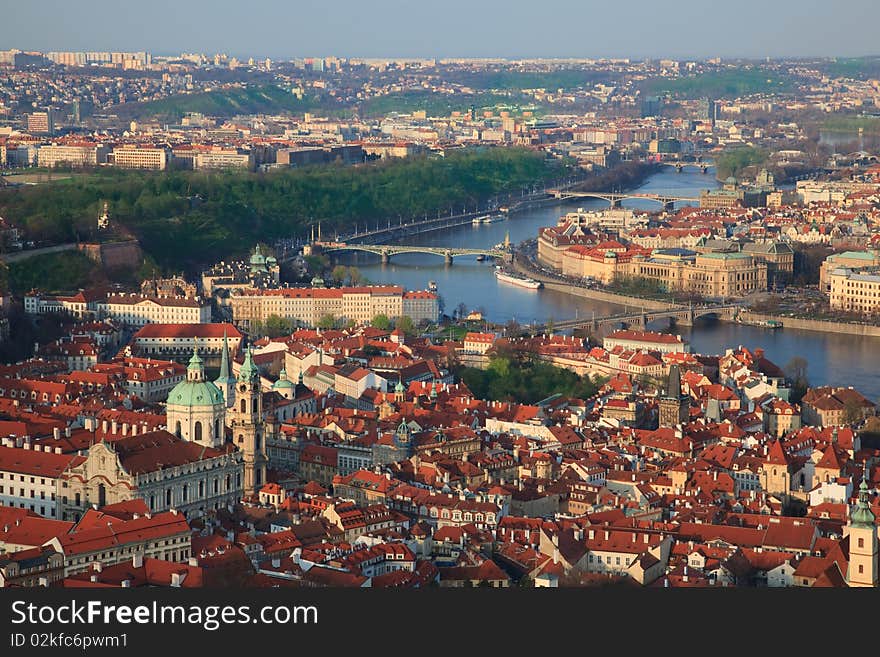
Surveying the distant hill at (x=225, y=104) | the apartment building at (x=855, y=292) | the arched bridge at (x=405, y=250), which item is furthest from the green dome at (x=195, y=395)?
the distant hill at (x=225, y=104)

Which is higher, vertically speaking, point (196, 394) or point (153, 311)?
point (196, 394)

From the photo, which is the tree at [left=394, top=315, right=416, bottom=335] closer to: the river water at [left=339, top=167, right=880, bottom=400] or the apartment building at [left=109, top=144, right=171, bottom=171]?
the river water at [left=339, top=167, right=880, bottom=400]

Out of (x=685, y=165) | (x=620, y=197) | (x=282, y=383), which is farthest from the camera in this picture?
(x=685, y=165)

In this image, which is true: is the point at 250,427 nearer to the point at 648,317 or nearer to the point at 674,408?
the point at 674,408

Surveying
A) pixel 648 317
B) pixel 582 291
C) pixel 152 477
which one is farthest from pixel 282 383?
pixel 582 291

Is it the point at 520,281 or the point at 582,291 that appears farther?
the point at 520,281

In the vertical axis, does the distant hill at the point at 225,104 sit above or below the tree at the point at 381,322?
A: below

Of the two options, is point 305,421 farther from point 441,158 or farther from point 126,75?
point 126,75

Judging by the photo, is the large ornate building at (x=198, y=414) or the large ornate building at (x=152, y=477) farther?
the large ornate building at (x=198, y=414)

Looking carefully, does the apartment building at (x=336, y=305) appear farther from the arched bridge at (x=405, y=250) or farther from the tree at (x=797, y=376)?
the arched bridge at (x=405, y=250)
